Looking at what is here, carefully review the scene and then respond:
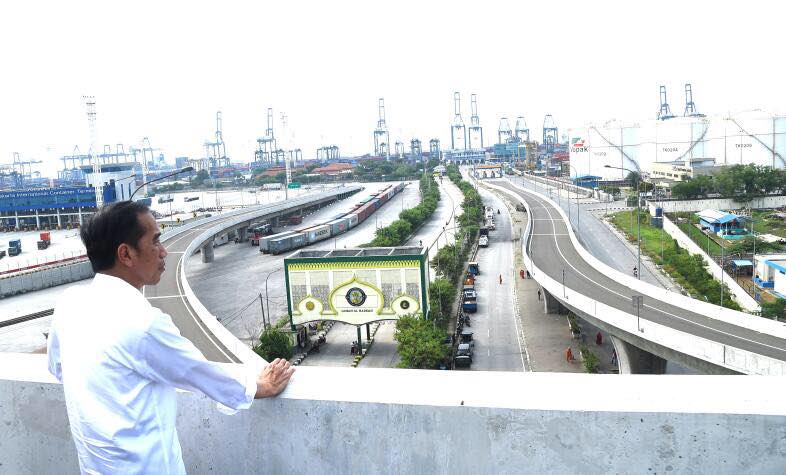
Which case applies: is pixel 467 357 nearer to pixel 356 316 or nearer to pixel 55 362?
pixel 356 316

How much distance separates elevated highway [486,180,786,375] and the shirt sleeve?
5272 mm

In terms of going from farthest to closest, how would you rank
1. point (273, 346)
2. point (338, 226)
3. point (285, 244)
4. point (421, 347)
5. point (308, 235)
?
1. point (338, 226)
2. point (308, 235)
3. point (285, 244)
4. point (273, 346)
5. point (421, 347)

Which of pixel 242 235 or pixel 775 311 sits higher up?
pixel 242 235

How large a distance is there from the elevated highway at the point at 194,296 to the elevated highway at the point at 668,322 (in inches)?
152

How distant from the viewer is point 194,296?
9055 millimetres

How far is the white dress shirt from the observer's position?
2.62 ft

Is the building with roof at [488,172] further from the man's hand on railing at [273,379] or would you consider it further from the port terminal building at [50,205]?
the man's hand on railing at [273,379]

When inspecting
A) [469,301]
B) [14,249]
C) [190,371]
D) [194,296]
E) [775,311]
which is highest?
[190,371]

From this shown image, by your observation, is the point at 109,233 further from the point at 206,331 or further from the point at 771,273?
the point at 771,273

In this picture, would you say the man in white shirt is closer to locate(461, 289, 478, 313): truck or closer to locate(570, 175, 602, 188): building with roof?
locate(461, 289, 478, 313): truck

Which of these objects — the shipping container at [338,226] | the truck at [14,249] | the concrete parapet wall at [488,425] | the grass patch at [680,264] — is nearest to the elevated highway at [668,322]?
the grass patch at [680,264]

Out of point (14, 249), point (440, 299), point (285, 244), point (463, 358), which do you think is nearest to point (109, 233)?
point (463, 358)

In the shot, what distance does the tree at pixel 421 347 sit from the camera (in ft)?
24.6

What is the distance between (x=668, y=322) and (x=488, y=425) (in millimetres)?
6619
